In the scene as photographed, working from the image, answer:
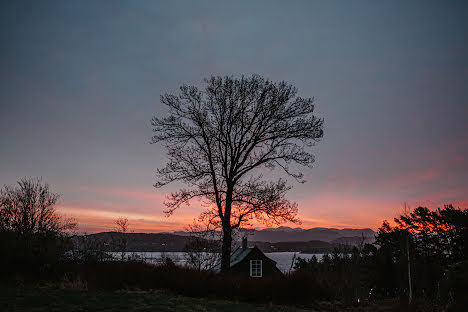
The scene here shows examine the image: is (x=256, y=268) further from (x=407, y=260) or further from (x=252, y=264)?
(x=407, y=260)

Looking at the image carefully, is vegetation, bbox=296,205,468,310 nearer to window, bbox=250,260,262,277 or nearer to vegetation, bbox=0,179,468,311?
vegetation, bbox=0,179,468,311

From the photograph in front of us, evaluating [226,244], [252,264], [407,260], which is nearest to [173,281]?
[226,244]

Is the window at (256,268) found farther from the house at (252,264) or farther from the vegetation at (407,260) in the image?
the vegetation at (407,260)

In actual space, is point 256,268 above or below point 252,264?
below

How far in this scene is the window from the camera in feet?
130

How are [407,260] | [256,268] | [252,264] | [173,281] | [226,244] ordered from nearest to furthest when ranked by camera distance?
[173,281] → [407,260] → [226,244] → [256,268] → [252,264]

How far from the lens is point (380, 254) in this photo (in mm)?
23672

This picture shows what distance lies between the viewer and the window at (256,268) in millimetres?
39625

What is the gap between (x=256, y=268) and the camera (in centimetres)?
3997

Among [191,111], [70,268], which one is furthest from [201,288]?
[191,111]

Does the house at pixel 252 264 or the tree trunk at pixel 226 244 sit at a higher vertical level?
the tree trunk at pixel 226 244

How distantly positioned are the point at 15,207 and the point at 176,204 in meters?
21.9

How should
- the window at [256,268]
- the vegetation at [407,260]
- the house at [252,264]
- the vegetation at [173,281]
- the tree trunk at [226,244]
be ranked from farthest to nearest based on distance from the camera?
the window at [256,268] < the house at [252,264] < the tree trunk at [226,244] < the vegetation at [407,260] < the vegetation at [173,281]

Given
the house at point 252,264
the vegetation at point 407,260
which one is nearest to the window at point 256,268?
the house at point 252,264
